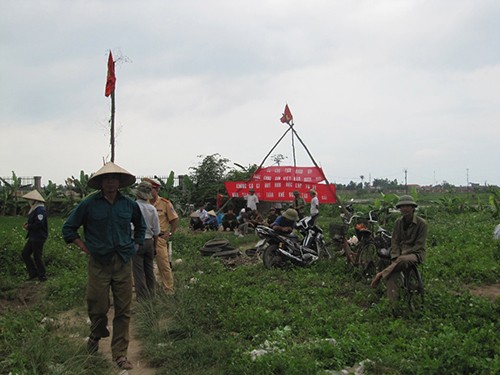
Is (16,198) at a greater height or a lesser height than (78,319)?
greater

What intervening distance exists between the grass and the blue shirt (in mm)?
937

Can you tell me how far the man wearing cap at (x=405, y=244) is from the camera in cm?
556

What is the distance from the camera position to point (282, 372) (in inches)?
155

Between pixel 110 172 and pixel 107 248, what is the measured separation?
0.69 m

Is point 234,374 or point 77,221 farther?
point 77,221

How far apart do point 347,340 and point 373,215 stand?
12.8 ft

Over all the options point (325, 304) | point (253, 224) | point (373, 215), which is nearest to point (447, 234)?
point (373, 215)

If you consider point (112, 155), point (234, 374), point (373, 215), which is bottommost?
point (234, 374)

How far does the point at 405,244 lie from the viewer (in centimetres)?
575

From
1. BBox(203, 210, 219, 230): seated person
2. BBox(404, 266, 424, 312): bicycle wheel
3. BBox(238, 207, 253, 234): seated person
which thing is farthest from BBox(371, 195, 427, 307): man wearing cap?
BBox(203, 210, 219, 230): seated person

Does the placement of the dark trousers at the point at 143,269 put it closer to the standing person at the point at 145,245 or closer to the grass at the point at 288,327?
the standing person at the point at 145,245

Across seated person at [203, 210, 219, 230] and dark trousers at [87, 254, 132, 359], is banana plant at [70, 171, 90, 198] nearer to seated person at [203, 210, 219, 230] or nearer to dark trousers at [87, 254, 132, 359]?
seated person at [203, 210, 219, 230]

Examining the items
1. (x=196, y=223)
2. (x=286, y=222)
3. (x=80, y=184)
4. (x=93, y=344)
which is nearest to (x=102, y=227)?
(x=93, y=344)

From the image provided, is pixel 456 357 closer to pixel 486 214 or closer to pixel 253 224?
pixel 253 224
